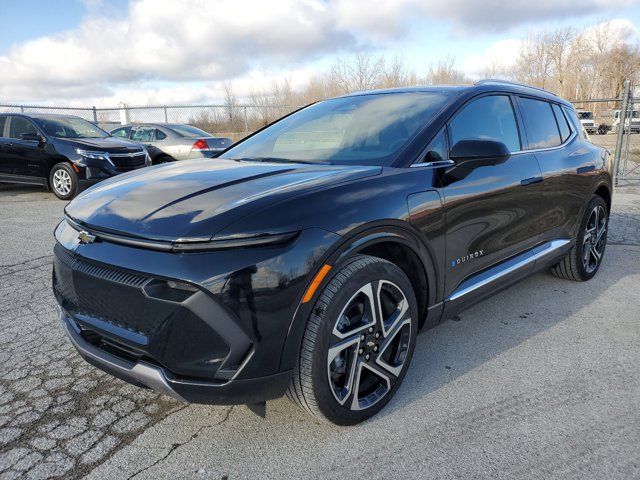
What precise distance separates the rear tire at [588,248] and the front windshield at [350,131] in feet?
7.02

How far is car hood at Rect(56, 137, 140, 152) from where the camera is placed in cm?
877

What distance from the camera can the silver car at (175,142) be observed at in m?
11.1

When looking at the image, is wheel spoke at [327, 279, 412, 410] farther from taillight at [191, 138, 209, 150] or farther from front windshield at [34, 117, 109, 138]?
taillight at [191, 138, 209, 150]

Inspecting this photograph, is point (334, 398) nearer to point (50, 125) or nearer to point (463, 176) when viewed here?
point (463, 176)

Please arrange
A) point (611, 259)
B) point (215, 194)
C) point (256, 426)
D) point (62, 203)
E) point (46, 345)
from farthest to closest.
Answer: point (62, 203), point (611, 259), point (46, 345), point (256, 426), point (215, 194)

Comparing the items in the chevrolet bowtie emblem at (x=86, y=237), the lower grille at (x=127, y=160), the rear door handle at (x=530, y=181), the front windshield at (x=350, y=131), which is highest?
the front windshield at (x=350, y=131)

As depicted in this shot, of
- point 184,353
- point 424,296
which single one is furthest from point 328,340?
point 424,296

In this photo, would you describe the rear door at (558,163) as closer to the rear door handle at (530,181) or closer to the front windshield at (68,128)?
the rear door handle at (530,181)

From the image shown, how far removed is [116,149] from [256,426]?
7811 millimetres

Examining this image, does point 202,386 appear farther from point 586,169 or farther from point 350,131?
point 586,169

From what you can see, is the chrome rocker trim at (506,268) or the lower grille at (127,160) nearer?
the chrome rocker trim at (506,268)

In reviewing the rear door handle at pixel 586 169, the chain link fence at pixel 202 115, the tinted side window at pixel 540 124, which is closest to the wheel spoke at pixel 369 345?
the tinted side window at pixel 540 124

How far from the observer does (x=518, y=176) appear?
3.30 metres

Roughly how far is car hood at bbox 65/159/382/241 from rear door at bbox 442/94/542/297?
62cm
